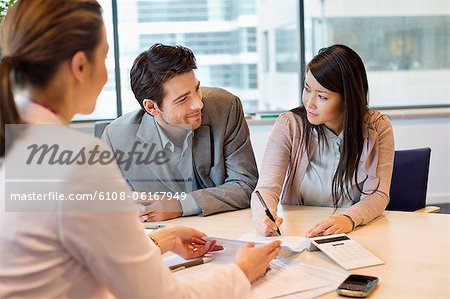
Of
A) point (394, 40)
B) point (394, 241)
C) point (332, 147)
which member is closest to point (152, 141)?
point (332, 147)

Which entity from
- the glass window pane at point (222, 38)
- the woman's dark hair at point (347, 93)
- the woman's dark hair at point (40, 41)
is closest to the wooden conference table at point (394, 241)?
the woman's dark hair at point (347, 93)

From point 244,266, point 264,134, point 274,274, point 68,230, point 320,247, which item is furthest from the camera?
point 264,134

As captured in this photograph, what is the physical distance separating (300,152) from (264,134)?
2.34 metres

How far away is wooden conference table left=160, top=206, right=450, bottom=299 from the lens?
4.24 feet

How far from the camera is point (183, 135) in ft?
7.12

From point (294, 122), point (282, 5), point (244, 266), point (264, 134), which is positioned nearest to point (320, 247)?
point (244, 266)

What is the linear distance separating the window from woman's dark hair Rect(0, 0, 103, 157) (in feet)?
11.7

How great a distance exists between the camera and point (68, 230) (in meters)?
0.86

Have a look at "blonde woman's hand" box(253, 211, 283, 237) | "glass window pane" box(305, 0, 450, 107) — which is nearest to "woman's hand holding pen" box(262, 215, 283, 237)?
"blonde woman's hand" box(253, 211, 283, 237)

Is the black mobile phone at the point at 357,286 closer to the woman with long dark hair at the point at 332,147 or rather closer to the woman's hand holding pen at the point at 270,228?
the woman's hand holding pen at the point at 270,228

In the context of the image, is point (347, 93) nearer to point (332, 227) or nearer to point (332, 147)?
point (332, 147)

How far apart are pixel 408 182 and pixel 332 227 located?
794mm

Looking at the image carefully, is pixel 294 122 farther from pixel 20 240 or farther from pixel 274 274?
pixel 20 240

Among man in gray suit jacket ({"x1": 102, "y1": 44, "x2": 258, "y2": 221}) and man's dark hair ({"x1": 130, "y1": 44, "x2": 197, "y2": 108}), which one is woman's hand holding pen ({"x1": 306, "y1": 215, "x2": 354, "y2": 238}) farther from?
man's dark hair ({"x1": 130, "y1": 44, "x2": 197, "y2": 108})
